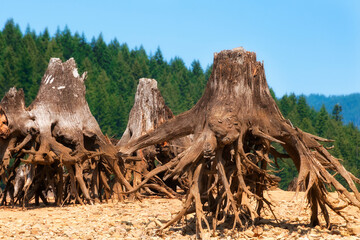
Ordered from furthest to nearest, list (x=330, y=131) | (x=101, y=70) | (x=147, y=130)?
(x=101, y=70) → (x=330, y=131) → (x=147, y=130)

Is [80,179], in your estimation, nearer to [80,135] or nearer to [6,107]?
[80,135]

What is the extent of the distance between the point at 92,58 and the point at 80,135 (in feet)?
391

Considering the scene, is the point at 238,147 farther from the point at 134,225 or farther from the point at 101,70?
the point at 101,70

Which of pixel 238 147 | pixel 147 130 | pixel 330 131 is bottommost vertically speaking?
pixel 238 147

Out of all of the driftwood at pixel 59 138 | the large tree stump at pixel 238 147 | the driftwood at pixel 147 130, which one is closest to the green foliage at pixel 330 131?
the driftwood at pixel 147 130

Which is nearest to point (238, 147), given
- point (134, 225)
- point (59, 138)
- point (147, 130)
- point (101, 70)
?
point (134, 225)

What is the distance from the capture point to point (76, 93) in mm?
11297

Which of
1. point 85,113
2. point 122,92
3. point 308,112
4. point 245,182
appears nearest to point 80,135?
point 85,113

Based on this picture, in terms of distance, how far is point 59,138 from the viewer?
10781mm

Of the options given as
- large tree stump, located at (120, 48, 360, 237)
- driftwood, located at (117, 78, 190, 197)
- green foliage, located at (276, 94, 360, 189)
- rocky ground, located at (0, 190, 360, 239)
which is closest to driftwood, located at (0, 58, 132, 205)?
rocky ground, located at (0, 190, 360, 239)

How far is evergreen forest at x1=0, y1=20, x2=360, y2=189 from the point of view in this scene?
7700 cm

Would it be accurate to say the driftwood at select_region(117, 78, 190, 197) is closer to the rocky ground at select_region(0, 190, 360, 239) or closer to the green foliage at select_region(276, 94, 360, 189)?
the rocky ground at select_region(0, 190, 360, 239)

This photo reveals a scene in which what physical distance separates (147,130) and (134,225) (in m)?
5.43

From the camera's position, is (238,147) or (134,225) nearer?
(238,147)
